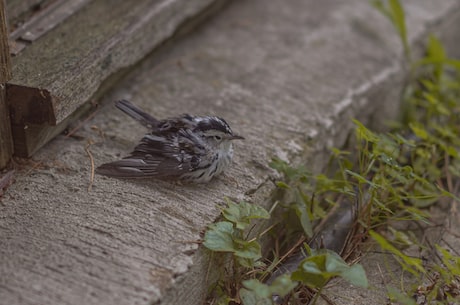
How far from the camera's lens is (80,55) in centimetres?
388

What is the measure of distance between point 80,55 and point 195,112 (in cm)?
83

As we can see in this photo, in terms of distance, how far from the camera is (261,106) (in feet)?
14.7

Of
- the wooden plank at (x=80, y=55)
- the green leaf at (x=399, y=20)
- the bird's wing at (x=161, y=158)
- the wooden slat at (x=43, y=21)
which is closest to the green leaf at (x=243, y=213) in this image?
the bird's wing at (x=161, y=158)

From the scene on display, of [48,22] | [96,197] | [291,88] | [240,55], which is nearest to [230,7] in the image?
[240,55]

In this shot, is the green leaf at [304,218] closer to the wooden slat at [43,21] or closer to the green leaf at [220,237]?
the green leaf at [220,237]

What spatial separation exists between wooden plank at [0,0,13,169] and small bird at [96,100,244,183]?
0.49m

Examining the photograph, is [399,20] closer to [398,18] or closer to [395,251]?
Result: [398,18]

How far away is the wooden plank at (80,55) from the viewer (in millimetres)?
3482

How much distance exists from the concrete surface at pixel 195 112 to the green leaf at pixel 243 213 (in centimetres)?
15

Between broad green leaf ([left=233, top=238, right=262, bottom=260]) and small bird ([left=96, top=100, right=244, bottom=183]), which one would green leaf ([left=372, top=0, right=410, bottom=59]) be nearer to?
small bird ([left=96, top=100, right=244, bottom=183])

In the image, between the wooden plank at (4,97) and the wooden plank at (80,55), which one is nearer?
the wooden plank at (4,97)

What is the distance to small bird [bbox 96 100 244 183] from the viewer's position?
3.52 meters

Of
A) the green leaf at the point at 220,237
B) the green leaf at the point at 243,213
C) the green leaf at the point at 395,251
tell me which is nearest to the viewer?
the green leaf at the point at 395,251

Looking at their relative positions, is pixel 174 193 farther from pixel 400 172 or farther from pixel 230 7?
pixel 230 7
